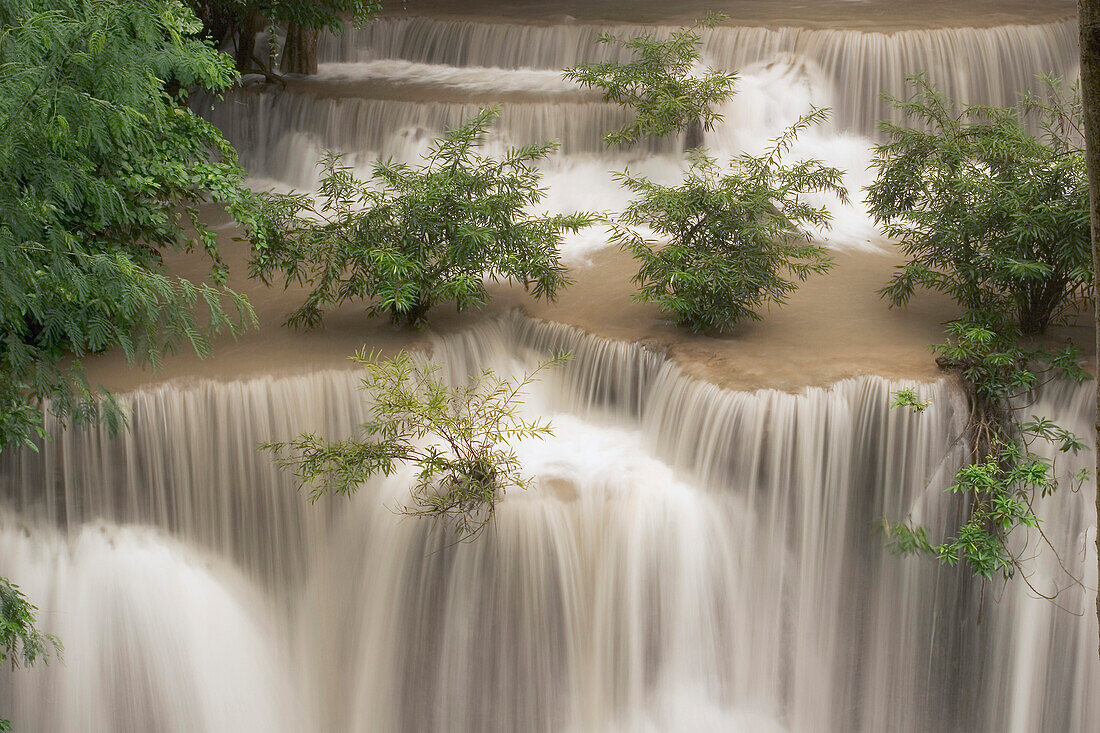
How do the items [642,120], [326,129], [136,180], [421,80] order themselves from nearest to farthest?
1. [136,180]
2. [642,120]
3. [326,129]
4. [421,80]

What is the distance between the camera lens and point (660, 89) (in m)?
12.2

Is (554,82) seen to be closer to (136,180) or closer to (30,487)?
(136,180)

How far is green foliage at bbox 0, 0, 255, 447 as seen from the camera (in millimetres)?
5891

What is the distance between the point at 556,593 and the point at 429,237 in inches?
116

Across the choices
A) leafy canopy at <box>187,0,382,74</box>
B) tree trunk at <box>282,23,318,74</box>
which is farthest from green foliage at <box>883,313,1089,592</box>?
tree trunk at <box>282,23,318,74</box>

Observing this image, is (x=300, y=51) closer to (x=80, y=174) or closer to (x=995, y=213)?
(x=80, y=174)

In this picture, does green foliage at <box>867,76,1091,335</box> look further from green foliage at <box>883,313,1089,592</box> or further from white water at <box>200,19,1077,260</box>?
white water at <box>200,19,1077,260</box>

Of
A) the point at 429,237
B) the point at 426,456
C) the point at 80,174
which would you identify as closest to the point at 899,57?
the point at 429,237

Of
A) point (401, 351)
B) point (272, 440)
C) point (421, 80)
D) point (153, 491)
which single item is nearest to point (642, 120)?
point (421, 80)

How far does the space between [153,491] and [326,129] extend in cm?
572

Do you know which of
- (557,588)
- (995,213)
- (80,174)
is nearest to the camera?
(80,174)

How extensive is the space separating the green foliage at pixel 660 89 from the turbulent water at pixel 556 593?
4.36 meters

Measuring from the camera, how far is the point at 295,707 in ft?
28.1

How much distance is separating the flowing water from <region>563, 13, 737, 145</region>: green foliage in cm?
429
